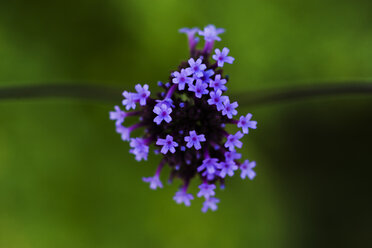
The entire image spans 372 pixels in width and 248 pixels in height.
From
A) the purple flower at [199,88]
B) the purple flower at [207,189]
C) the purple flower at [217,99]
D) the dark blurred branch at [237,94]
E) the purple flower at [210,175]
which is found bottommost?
the purple flower at [207,189]

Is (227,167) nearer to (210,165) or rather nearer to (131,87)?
(210,165)

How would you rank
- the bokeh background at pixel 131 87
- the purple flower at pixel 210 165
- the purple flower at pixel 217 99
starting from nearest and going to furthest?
the purple flower at pixel 217 99 → the purple flower at pixel 210 165 → the bokeh background at pixel 131 87

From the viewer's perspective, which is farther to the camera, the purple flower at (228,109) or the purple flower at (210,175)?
the purple flower at (210,175)

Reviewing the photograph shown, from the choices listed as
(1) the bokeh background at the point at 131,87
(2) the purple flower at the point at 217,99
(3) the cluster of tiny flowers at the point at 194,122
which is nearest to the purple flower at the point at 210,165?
(3) the cluster of tiny flowers at the point at 194,122

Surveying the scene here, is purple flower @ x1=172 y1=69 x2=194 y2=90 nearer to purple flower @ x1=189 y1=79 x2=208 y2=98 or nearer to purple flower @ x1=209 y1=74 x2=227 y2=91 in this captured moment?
purple flower @ x1=189 y1=79 x2=208 y2=98
